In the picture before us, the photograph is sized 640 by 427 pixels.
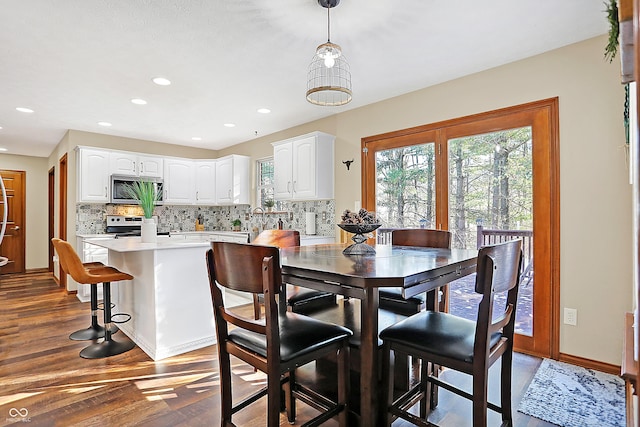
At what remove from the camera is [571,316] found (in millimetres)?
2600

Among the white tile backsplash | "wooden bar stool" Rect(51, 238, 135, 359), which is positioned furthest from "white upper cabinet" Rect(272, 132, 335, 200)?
"wooden bar stool" Rect(51, 238, 135, 359)

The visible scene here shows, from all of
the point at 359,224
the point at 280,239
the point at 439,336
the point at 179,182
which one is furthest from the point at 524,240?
the point at 179,182

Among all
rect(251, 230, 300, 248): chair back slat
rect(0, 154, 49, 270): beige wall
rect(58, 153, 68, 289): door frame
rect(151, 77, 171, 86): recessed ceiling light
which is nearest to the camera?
rect(251, 230, 300, 248): chair back slat

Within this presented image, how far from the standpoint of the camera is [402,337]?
4.78 ft

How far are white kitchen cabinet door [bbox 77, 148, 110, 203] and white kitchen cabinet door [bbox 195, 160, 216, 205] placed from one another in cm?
140

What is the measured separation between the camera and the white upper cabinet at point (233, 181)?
18.7 feet

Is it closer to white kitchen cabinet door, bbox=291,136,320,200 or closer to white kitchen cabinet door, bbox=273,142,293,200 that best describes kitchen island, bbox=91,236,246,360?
white kitchen cabinet door, bbox=291,136,320,200

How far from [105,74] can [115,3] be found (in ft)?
3.98

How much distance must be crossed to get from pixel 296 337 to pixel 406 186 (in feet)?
8.65

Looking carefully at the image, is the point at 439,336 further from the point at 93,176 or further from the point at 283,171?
the point at 93,176

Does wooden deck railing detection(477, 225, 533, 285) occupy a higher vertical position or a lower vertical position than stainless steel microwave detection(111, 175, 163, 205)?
lower

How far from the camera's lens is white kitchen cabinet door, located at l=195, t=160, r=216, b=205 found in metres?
6.03

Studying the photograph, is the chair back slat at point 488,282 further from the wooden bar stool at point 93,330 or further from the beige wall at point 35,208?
the beige wall at point 35,208

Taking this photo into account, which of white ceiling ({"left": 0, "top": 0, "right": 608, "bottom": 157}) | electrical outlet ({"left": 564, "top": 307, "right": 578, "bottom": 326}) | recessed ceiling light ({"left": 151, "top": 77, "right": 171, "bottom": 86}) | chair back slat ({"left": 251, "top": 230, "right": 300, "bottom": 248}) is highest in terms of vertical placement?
white ceiling ({"left": 0, "top": 0, "right": 608, "bottom": 157})
